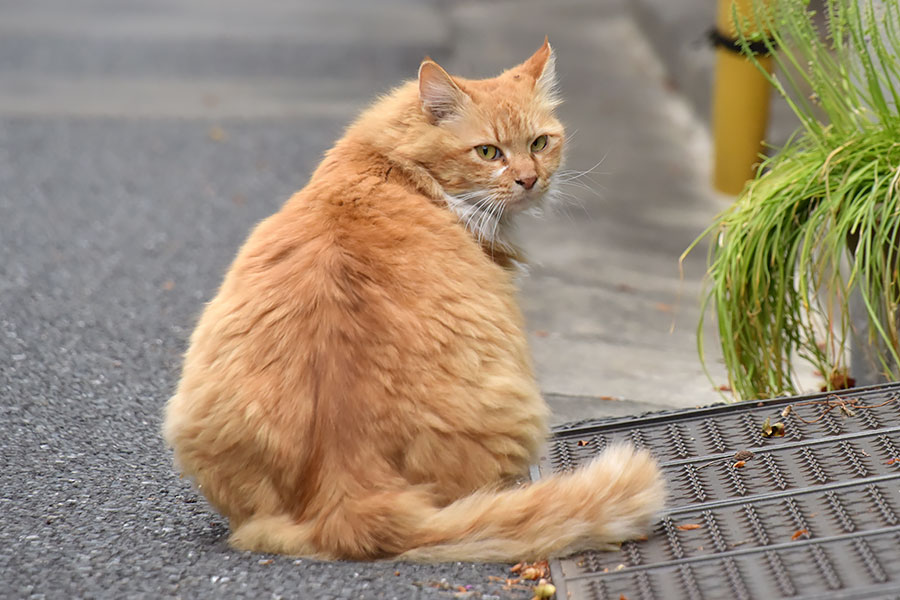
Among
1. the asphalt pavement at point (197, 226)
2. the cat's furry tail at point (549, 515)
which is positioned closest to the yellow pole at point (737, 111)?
the asphalt pavement at point (197, 226)

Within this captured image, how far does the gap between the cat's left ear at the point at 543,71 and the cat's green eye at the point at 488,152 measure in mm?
285

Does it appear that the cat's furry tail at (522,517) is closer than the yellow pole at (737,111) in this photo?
Yes

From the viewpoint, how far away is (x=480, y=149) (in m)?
3.10

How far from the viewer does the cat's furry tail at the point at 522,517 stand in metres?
2.57

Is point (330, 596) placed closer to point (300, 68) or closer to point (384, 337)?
point (384, 337)

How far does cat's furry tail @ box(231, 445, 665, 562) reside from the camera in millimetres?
2572

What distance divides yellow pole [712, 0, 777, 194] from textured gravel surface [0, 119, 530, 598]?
9.11 ft

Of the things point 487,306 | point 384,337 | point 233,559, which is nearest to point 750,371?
point 487,306

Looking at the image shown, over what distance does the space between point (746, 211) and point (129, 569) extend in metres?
2.37

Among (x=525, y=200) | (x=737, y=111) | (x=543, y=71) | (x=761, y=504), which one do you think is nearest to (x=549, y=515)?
(x=761, y=504)

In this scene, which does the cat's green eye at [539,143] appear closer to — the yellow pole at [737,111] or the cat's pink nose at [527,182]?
the cat's pink nose at [527,182]

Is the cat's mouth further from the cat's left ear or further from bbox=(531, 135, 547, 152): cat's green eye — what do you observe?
the cat's left ear

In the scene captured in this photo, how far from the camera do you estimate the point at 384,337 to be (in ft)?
8.66

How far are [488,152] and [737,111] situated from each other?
12.6 feet
